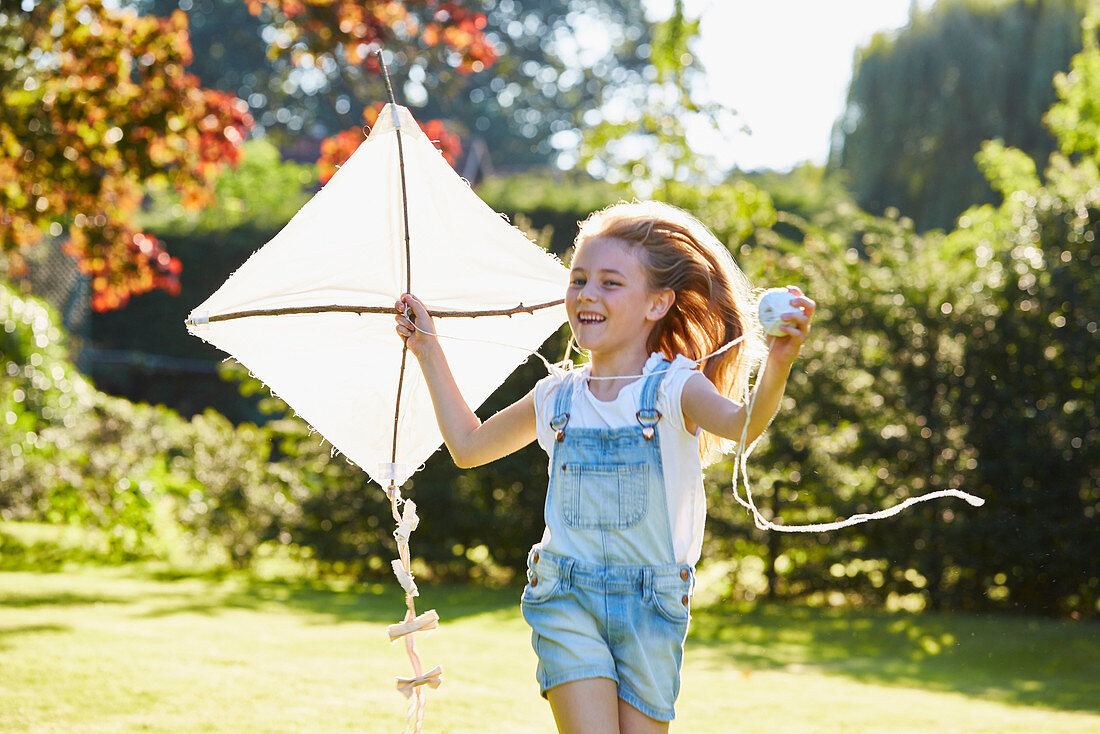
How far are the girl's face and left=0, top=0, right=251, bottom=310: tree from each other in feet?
18.3

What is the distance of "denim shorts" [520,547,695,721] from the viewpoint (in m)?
2.76

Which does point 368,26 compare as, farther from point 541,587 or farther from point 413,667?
point 541,587

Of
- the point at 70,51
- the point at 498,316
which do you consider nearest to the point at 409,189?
the point at 498,316

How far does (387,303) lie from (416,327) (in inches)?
6.2

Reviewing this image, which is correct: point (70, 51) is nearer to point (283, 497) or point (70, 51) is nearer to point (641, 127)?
point (283, 497)

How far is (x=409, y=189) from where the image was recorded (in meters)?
3.28

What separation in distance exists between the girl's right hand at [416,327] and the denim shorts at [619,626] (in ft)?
2.29

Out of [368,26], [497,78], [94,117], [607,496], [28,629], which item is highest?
[497,78]

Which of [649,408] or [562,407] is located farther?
[562,407]

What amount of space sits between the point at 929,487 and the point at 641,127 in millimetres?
4932

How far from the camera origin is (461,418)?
122 inches

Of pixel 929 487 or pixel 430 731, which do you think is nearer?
pixel 430 731

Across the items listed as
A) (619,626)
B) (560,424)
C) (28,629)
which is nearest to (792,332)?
(560,424)

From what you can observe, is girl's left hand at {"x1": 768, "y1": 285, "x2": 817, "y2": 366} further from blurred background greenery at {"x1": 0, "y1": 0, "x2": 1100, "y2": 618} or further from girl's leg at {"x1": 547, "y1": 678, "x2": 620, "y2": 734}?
blurred background greenery at {"x1": 0, "y1": 0, "x2": 1100, "y2": 618}
